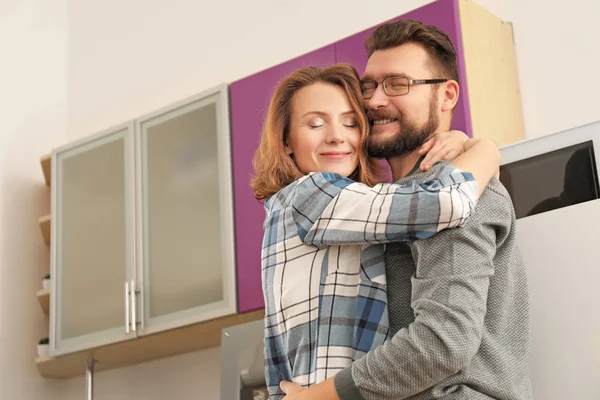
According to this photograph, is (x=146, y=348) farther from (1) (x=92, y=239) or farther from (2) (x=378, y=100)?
(2) (x=378, y=100)

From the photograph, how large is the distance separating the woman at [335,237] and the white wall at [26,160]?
8.70 ft

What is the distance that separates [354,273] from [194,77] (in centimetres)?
285

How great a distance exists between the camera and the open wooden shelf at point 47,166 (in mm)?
4219

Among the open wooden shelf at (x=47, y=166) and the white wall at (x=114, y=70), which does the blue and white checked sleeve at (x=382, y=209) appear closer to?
the white wall at (x=114, y=70)

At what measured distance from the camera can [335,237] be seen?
1.49m

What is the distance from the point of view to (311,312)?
1.53 m

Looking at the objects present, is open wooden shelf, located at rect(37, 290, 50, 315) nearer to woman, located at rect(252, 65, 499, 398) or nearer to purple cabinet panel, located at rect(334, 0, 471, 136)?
purple cabinet panel, located at rect(334, 0, 471, 136)

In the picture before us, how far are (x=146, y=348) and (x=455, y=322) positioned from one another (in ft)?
8.66

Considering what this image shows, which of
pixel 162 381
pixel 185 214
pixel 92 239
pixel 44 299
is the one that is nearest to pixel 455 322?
pixel 185 214

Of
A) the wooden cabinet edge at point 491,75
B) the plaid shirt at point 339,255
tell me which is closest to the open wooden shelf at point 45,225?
the wooden cabinet edge at point 491,75

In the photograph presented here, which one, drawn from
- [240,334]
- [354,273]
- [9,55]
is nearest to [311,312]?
[354,273]

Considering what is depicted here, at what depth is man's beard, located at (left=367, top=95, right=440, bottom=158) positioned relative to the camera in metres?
1.79

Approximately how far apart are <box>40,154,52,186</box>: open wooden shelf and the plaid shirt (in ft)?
9.15

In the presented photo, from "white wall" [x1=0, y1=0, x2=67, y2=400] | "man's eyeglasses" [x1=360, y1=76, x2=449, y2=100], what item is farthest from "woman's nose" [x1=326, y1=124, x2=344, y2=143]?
"white wall" [x1=0, y1=0, x2=67, y2=400]
